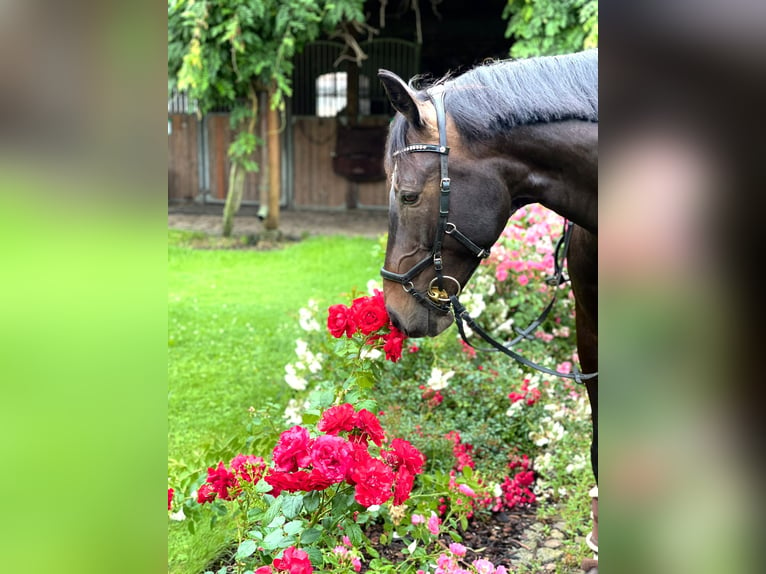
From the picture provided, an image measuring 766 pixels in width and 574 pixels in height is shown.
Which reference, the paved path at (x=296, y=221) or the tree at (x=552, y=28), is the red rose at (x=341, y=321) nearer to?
the tree at (x=552, y=28)

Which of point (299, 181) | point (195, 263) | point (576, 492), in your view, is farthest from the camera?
point (299, 181)

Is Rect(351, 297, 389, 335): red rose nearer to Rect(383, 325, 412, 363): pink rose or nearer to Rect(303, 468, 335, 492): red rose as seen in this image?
Rect(383, 325, 412, 363): pink rose

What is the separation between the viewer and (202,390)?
4691mm

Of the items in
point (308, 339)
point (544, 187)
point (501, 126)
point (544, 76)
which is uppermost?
point (544, 76)

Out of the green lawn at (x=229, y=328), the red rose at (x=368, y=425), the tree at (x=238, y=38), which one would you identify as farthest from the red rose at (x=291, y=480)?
the tree at (x=238, y=38)

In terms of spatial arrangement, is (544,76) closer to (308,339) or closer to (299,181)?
(308,339)

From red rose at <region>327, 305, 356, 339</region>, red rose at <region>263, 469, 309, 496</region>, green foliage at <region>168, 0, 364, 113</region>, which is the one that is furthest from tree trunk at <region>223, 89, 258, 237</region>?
red rose at <region>263, 469, 309, 496</region>

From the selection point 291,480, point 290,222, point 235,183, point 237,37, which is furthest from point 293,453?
point 290,222

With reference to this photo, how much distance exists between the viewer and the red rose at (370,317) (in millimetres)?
2072

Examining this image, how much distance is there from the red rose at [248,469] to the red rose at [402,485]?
45 centimetres

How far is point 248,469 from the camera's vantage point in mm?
2049

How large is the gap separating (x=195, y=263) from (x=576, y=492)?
6780mm
